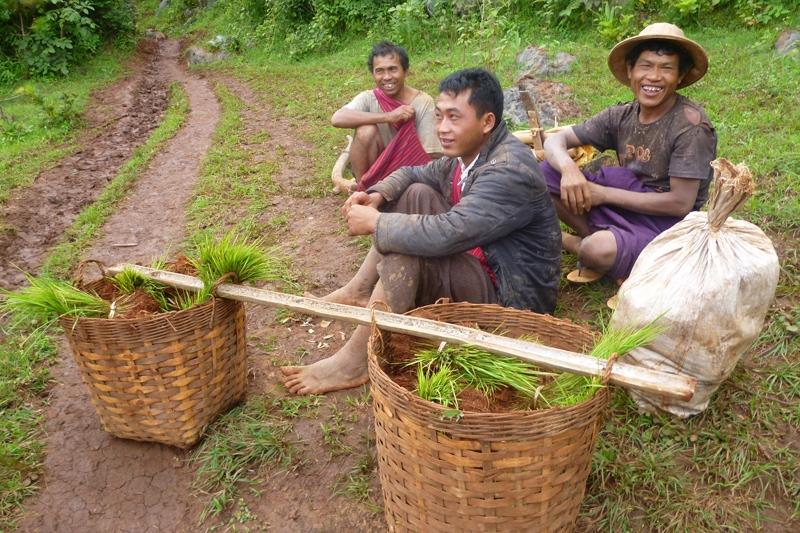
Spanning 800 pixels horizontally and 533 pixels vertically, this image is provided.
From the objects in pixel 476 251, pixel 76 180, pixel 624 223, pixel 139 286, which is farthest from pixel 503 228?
pixel 76 180

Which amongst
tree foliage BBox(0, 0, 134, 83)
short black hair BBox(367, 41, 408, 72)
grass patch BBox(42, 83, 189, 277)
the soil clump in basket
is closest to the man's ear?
the soil clump in basket

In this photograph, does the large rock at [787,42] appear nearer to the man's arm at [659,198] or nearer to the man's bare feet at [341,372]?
the man's arm at [659,198]

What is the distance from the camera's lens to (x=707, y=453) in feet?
8.25

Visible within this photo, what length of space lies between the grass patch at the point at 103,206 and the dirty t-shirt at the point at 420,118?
2.56 meters

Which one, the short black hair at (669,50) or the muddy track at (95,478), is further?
the short black hair at (669,50)

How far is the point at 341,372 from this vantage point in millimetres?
3109

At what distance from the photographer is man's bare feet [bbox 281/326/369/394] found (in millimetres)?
3086

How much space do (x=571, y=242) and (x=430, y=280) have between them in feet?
4.47

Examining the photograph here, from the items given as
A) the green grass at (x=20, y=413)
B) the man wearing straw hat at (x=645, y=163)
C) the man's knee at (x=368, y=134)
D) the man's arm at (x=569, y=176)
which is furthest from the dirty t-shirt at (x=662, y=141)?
the green grass at (x=20, y=413)

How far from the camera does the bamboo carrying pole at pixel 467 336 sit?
1837 mm

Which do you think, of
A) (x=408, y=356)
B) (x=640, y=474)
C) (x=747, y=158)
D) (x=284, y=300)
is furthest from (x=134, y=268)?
(x=747, y=158)

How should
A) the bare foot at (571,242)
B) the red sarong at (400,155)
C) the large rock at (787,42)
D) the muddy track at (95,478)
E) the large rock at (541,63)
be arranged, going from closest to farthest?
the muddy track at (95,478)
the bare foot at (571,242)
the red sarong at (400,155)
the large rock at (787,42)
the large rock at (541,63)

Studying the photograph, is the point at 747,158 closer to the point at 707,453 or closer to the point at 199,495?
the point at 707,453

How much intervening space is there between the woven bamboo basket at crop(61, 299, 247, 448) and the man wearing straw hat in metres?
1.97
